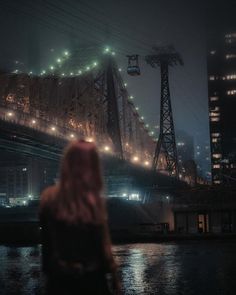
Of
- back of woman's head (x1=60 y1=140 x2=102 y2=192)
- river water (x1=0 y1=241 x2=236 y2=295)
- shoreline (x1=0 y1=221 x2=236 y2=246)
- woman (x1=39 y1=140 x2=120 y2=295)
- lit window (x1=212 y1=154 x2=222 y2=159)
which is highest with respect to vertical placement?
lit window (x1=212 y1=154 x2=222 y2=159)

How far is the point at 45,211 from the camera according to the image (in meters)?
4.36

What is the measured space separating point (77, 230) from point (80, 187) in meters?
0.33

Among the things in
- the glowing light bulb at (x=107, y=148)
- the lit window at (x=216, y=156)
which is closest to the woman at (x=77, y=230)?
the glowing light bulb at (x=107, y=148)

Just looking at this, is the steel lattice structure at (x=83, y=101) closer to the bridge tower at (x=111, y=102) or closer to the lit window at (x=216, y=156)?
the bridge tower at (x=111, y=102)

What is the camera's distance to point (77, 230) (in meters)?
4.25

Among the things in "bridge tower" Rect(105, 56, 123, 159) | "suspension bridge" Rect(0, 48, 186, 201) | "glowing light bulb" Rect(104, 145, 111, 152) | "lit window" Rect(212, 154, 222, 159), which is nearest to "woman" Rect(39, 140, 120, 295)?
"suspension bridge" Rect(0, 48, 186, 201)

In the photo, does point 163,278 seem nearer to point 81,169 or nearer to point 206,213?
point 81,169

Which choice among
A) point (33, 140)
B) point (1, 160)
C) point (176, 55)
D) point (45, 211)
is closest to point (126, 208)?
point (33, 140)

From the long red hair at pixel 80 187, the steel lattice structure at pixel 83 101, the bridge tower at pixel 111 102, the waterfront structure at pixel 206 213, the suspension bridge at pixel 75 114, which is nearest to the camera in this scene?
the long red hair at pixel 80 187

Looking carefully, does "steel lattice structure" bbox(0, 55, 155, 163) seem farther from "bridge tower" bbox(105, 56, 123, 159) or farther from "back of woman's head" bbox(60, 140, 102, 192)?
"back of woman's head" bbox(60, 140, 102, 192)

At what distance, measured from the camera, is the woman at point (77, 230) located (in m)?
4.19

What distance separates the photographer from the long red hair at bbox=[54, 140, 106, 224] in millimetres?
4301

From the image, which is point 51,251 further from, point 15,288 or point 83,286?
point 15,288

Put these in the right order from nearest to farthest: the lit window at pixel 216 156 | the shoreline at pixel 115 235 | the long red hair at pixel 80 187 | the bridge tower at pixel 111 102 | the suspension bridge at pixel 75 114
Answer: the long red hair at pixel 80 187 → the shoreline at pixel 115 235 → the suspension bridge at pixel 75 114 → the bridge tower at pixel 111 102 → the lit window at pixel 216 156
